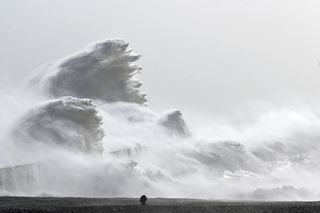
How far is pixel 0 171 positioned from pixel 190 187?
855cm

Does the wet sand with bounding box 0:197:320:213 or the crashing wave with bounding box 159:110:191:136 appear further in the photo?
the crashing wave with bounding box 159:110:191:136

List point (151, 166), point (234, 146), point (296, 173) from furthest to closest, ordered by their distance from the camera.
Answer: point (234, 146) < point (296, 173) < point (151, 166)

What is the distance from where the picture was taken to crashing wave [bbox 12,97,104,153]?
2642cm

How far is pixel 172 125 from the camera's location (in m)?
42.1

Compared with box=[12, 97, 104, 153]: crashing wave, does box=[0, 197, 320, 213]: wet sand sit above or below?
below

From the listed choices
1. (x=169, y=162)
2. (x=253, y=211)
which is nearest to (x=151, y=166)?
(x=169, y=162)

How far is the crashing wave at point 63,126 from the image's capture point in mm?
26422

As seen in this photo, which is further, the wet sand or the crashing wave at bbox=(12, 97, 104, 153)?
the crashing wave at bbox=(12, 97, 104, 153)

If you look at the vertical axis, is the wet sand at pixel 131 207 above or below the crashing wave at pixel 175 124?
below

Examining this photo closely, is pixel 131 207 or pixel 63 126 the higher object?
pixel 63 126

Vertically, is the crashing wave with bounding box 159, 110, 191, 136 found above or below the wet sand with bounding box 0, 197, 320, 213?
above

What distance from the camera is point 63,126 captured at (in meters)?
27.0

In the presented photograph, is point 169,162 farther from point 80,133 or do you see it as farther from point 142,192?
point 142,192

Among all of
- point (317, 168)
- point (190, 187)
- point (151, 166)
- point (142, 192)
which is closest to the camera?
point (142, 192)
